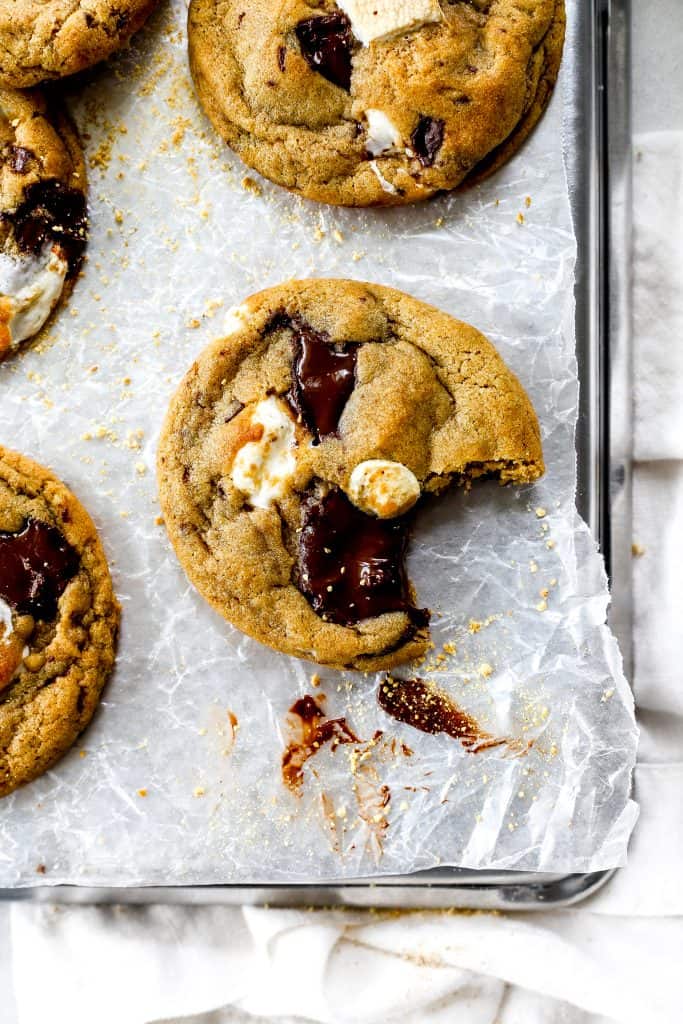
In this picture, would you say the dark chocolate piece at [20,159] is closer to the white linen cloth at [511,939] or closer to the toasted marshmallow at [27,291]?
the toasted marshmallow at [27,291]

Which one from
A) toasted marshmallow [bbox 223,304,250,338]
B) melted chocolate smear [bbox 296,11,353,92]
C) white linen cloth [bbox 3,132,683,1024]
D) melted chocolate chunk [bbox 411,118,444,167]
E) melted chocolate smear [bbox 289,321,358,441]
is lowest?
white linen cloth [bbox 3,132,683,1024]

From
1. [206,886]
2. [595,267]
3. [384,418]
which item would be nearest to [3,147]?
[384,418]

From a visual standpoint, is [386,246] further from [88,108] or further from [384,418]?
[88,108]

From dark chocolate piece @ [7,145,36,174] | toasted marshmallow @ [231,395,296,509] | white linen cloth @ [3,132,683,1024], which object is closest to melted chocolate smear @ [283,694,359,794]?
white linen cloth @ [3,132,683,1024]

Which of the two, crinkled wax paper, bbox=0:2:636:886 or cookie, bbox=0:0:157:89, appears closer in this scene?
cookie, bbox=0:0:157:89

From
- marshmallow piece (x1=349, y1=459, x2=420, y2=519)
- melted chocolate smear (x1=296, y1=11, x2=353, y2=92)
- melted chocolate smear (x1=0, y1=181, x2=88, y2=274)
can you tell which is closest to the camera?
marshmallow piece (x1=349, y1=459, x2=420, y2=519)

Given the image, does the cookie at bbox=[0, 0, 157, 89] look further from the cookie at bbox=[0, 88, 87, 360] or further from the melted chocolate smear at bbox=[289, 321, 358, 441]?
the melted chocolate smear at bbox=[289, 321, 358, 441]

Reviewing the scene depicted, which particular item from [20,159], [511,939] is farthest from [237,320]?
[511,939]

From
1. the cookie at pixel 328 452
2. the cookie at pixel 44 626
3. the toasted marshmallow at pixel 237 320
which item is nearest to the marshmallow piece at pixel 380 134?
the cookie at pixel 328 452
